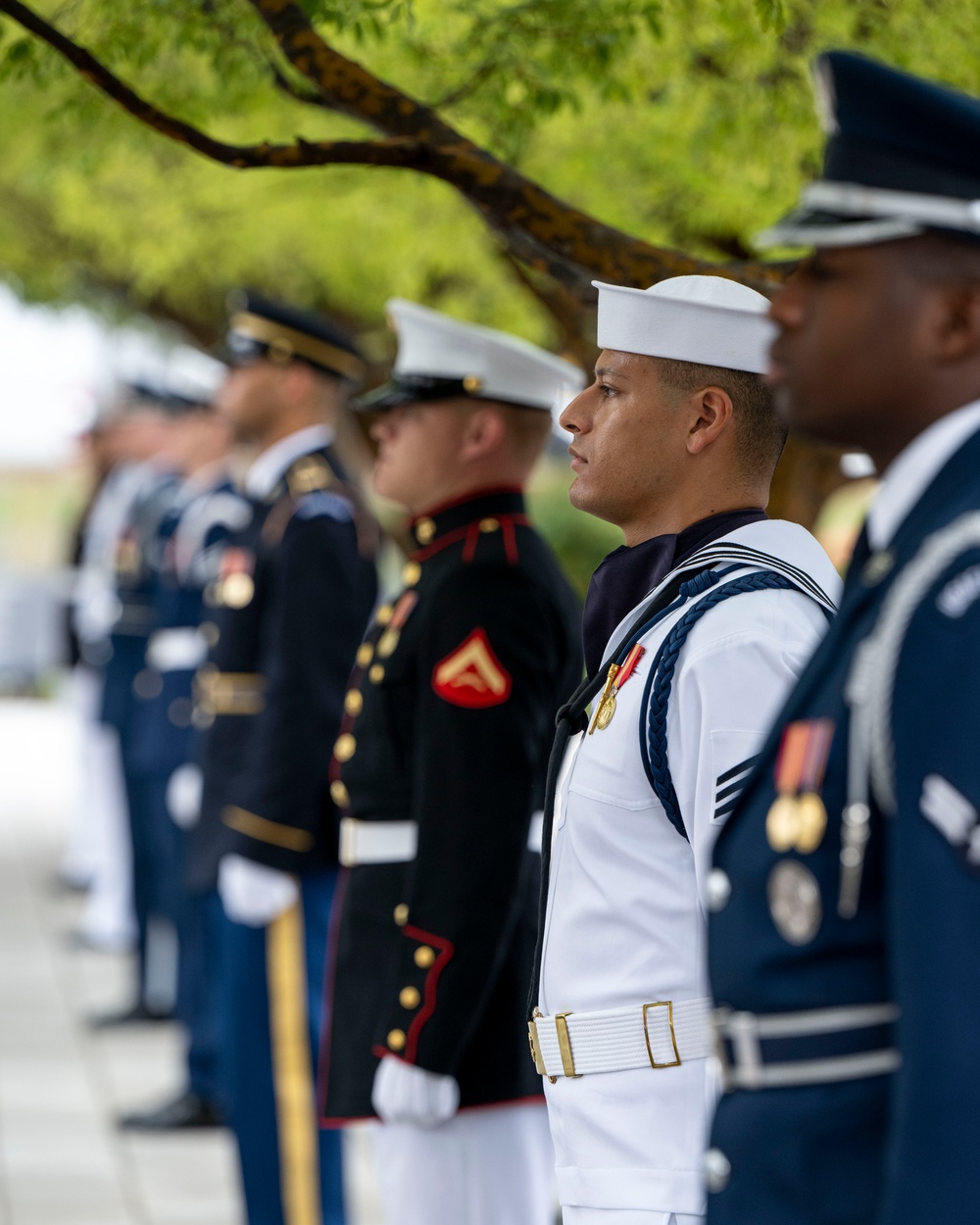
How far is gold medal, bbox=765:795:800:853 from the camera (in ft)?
4.82

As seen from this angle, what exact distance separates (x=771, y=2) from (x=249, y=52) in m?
0.99

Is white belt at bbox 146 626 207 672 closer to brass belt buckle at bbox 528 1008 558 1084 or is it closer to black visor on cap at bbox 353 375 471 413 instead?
black visor on cap at bbox 353 375 471 413

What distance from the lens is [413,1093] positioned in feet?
9.71

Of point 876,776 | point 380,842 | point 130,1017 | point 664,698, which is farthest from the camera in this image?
point 130,1017

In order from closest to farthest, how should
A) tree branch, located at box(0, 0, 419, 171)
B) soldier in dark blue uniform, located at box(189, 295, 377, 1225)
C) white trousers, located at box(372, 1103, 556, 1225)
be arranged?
tree branch, located at box(0, 0, 419, 171)
white trousers, located at box(372, 1103, 556, 1225)
soldier in dark blue uniform, located at box(189, 295, 377, 1225)

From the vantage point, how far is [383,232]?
24.5 ft

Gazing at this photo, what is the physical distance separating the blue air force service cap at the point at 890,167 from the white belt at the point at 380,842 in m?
1.86

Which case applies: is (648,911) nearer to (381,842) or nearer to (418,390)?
(381,842)

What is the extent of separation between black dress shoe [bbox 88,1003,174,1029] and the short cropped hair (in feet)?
18.7

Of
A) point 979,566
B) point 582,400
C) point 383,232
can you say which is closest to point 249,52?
point 582,400

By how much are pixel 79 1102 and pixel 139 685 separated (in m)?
1.85

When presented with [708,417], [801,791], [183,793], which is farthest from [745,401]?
→ [183,793]

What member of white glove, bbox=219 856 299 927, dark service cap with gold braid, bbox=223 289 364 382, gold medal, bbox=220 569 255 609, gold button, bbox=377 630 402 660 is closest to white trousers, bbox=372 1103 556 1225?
gold button, bbox=377 630 402 660

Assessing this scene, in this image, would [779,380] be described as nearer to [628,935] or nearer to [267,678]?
[628,935]
